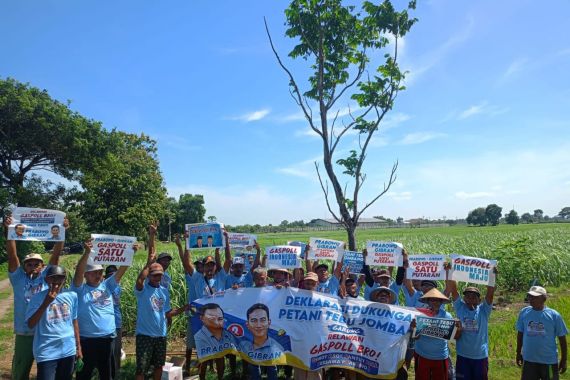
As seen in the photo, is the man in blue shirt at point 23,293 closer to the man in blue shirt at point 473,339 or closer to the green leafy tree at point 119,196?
the man in blue shirt at point 473,339

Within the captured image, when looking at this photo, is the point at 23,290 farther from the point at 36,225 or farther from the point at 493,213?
the point at 493,213

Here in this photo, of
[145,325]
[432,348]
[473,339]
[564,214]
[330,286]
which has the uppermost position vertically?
[564,214]

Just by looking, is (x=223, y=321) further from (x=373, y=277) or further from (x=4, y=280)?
(x=4, y=280)

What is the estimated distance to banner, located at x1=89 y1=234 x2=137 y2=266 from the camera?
628 cm

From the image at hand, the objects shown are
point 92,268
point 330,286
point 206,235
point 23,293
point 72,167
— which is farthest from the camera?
point 72,167

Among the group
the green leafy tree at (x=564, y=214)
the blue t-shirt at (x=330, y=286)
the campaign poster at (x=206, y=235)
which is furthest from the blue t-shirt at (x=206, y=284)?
the green leafy tree at (x=564, y=214)

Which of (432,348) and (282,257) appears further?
(282,257)

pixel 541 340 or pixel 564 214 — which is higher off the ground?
pixel 564 214

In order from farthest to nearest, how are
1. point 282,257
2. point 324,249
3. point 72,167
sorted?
point 72,167
point 324,249
point 282,257

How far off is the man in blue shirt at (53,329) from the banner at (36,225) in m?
1.31

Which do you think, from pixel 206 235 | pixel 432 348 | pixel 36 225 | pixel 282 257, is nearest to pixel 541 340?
pixel 432 348

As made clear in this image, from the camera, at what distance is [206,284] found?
740 centimetres

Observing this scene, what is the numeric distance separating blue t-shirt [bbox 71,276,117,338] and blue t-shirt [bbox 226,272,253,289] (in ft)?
7.88

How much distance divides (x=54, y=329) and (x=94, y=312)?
0.73 meters
